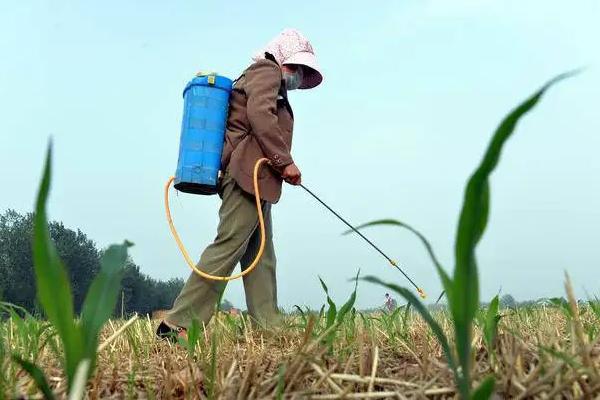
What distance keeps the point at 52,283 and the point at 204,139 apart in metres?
2.61

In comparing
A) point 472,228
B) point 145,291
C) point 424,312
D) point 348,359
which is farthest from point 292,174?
point 145,291

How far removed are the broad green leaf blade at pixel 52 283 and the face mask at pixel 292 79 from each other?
3068 mm

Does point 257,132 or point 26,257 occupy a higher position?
point 26,257

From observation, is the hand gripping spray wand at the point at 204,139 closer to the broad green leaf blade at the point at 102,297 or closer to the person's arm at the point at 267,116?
the person's arm at the point at 267,116

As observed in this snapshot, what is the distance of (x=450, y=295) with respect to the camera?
35.0 inches

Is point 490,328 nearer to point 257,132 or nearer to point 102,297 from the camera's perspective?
point 102,297

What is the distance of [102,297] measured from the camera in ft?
2.95

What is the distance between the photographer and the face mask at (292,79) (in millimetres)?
3859

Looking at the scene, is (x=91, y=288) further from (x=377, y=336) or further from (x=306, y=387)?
(x=377, y=336)

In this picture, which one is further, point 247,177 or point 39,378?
point 247,177

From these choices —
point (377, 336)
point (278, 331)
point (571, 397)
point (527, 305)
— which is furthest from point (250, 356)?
point (527, 305)

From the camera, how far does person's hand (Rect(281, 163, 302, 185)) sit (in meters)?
3.52

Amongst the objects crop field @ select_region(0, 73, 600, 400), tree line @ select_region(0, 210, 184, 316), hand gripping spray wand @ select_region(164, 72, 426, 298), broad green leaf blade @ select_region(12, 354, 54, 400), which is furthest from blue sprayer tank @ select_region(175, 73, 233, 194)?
tree line @ select_region(0, 210, 184, 316)

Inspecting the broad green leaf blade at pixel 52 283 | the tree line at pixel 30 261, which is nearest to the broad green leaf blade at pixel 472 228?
the broad green leaf blade at pixel 52 283
